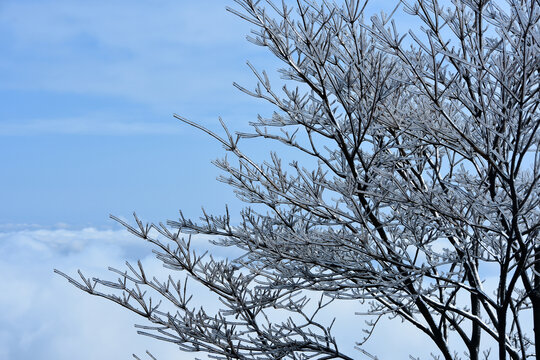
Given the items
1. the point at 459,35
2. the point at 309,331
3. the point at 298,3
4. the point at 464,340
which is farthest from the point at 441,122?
the point at 464,340

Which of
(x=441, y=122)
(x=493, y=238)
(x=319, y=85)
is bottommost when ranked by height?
(x=493, y=238)

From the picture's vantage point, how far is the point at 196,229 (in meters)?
5.04

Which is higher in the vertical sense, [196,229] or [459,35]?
[459,35]

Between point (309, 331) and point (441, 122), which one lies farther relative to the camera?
point (309, 331)

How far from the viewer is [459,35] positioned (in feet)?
13.6

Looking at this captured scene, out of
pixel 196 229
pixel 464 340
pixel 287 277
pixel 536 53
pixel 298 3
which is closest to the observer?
pixel 536 53

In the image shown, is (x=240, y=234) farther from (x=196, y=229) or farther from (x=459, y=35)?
(x=459, y=35)

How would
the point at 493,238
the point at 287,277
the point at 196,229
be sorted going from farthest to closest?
the point at 196,229, the point at 287,277, the point at 493,238

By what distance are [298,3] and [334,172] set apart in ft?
4.56

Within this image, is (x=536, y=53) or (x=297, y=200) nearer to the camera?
(x=536, y=53)

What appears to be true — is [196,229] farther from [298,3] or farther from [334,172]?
[298,3]

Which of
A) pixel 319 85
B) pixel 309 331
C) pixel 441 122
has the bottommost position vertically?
pixel 309 331

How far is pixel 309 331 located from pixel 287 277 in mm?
838

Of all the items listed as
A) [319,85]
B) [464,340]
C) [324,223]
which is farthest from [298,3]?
[464,340]
